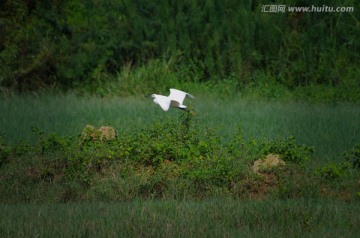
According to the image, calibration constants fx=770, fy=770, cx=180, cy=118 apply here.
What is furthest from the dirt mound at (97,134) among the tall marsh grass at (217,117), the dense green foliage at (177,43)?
the dense green foliage at (177,43)

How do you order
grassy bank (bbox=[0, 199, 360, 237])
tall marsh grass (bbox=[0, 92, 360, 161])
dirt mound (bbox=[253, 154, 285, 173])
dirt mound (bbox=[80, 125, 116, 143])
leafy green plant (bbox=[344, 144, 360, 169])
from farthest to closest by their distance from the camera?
tall marsh grass (bbox=[0, 92, 360, 161]), dirt mound (bbox=[80, 125, 116, 143]), leafy green plant (bbox=[344, 144, 360, 169]), dirt mound (bbox=[253, 154, 285, 173]), grassy bank (bbox=[0, 199, 360, 237])

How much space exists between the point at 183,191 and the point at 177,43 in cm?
806

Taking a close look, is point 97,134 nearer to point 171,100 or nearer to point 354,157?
point 171,100

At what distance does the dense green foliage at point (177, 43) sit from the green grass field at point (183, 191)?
3.74m

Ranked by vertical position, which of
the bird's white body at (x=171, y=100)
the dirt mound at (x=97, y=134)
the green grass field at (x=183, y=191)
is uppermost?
the bird's white body at (x=171, y=100)

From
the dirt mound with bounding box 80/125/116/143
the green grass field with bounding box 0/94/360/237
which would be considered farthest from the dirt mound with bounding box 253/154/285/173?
the dirt mound with bounding box 80/125/116/143

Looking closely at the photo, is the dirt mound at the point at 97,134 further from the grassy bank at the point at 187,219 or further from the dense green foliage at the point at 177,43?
the dense green foliage at the point at 177,43

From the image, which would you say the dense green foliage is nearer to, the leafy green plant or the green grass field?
the green grass field

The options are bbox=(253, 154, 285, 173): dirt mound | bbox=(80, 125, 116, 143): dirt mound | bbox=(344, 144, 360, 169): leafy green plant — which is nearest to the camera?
bbox=(253, 154, 285, 173): dirt mound

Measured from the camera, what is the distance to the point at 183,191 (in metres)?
6.67

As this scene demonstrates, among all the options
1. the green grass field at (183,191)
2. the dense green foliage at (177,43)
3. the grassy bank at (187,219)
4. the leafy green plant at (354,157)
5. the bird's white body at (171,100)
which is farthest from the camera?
the dense green foliage at (177,43)

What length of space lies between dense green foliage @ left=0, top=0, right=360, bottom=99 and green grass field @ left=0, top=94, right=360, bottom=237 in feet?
12.3

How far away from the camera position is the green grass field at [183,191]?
529cm

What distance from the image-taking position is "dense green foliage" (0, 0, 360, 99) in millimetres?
13594
